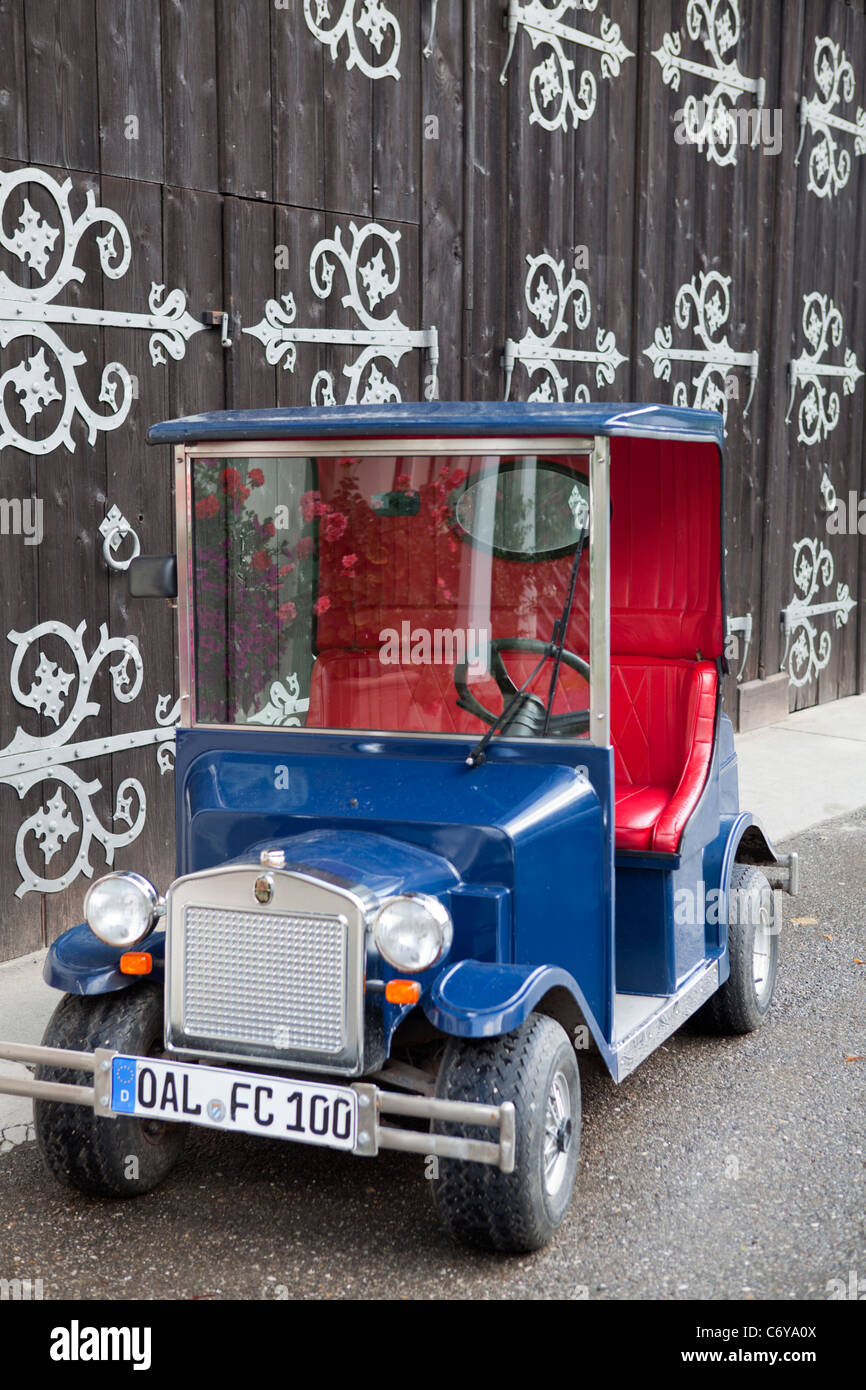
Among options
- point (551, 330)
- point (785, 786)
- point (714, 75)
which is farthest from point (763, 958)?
point (714, 75)

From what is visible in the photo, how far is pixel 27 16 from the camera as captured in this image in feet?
16.8

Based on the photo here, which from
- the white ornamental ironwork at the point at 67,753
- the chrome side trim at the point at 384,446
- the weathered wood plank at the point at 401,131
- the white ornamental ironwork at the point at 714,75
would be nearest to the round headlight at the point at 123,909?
the chrome side trim at the point at 384,446

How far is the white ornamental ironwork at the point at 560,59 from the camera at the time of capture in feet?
24.8

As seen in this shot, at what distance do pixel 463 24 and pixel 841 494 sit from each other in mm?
5199

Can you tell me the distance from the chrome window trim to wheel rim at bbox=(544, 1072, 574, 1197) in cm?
46

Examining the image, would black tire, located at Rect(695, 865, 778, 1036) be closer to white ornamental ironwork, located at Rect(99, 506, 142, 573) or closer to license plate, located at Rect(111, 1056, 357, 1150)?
license plate, located at Rect(111, 1056, 357, 1150)

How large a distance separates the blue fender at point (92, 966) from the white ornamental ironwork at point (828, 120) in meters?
8.37

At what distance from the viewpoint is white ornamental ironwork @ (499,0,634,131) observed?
7.57 m

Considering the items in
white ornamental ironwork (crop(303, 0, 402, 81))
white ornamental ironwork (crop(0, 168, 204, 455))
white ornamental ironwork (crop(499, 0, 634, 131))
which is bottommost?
white ornamental ironwork (crop(0, 168, 204, 455))

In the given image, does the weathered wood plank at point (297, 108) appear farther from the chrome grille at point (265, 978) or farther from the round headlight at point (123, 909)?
the chrome grille at point (265, 978)

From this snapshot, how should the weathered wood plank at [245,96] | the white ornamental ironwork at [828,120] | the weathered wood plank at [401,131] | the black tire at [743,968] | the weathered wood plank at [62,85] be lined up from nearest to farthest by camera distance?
1. the black tire at [743,968]
2. the weathered wood plank at [62,85]
3. the weathered wood plank at [245,96]
4. the weathered wood plank at [401,131]
5. the white ornamental ironwork at [828,120]

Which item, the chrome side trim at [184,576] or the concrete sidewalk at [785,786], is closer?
the chrome side trim at [184,576]

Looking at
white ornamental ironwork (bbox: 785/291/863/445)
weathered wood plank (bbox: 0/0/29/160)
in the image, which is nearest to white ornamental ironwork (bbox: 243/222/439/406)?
weathered wood plank (bbox: 0/0/29/160)
